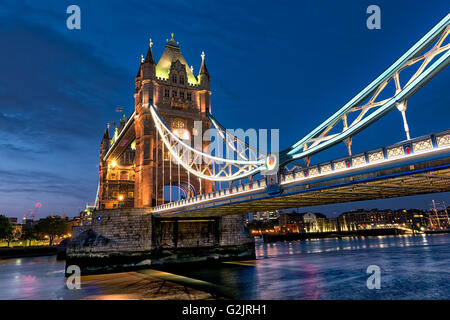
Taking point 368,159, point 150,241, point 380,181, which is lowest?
point 150,241

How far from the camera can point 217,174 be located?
29.1 metres

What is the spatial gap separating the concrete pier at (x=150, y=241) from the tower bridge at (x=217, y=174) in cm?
9

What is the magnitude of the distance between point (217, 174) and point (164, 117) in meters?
14.5

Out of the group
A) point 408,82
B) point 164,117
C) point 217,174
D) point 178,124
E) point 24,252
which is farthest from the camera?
point 24,252

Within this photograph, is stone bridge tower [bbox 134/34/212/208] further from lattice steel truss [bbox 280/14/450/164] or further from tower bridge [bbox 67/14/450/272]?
lattice steel truss [bbox 280/14/450/164]

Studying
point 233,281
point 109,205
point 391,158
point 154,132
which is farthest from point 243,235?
point 109,205

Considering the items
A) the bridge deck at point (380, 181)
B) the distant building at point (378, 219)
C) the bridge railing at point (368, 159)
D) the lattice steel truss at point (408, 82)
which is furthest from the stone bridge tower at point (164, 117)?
the distant building at point (378, 219)

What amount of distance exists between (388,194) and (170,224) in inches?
805

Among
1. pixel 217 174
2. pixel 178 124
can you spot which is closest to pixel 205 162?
pixel 217 174

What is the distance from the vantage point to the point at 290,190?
687 inches

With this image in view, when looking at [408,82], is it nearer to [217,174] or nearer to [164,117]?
[217,174]

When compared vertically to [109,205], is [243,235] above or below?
below
